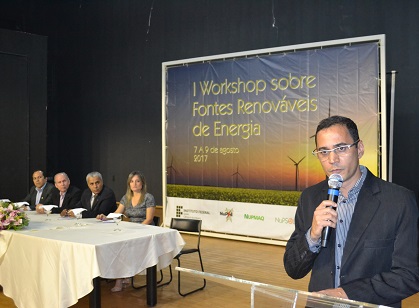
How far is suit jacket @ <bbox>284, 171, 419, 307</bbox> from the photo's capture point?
4.75 feet

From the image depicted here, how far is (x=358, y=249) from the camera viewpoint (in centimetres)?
152

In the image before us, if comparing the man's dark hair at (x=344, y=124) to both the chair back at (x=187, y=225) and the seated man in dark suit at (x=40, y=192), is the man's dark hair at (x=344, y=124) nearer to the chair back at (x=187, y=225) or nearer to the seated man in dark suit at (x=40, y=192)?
the chair back at (x=187, y=225)

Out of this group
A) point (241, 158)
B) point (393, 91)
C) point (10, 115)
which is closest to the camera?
point (393, 91)

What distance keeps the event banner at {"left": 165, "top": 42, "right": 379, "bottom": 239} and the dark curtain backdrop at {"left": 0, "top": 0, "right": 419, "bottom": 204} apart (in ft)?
1.86

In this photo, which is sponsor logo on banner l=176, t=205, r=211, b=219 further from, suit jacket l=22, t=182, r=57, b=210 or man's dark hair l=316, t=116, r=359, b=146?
man's dark hair l=316, t=116, r=359, b=146

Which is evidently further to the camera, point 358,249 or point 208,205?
point 208,205

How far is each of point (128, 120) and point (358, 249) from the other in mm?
8982

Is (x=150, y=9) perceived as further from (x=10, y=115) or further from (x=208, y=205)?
(x=208, y=205)

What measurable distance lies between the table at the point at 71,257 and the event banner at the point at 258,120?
3.33 meters

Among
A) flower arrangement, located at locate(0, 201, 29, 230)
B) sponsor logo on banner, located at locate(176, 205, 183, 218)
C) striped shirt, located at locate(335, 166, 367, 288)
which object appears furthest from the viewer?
sponsor logo on banner, located at locate(176, 205, 183, 218)

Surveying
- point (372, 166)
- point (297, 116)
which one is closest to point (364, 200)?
point (372, 166)

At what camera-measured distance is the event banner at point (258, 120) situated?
6.57 m

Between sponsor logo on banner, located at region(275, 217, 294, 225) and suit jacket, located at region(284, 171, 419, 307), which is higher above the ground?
suit jacket, located at region(284, 171, 419, 307)

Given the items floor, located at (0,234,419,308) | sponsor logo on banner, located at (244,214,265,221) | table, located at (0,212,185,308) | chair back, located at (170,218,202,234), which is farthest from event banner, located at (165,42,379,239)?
table, located at (0,212,185,308)
